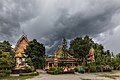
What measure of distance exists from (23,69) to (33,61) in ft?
11.9

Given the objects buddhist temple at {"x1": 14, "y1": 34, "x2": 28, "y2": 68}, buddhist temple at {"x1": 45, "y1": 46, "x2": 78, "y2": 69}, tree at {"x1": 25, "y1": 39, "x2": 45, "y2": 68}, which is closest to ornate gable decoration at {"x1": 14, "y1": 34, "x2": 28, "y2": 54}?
buddhist temple at {"x1": 14, "y1": 34, "x2": 28, "y2": 68}

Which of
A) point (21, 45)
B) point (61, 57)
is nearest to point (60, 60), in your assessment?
point (61, 57)

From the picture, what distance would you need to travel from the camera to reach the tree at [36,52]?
167 ft

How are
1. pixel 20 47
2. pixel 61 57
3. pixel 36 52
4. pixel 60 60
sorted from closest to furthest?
1. pixel 36 52
2. pixel 20 47
3. pixel 60 60
4. pixel 61 57

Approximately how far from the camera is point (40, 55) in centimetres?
5197

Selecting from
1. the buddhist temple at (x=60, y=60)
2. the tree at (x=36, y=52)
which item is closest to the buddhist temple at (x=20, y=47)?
the tree at (x=36, y=52)

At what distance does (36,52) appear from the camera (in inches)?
2012

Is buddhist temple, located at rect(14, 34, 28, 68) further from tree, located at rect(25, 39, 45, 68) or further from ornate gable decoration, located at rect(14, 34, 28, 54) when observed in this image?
tree, located at rect(25, 39, 45, 68)

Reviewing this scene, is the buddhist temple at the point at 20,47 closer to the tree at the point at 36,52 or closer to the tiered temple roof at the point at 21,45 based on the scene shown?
the tiered temple roof at the point at 21,45

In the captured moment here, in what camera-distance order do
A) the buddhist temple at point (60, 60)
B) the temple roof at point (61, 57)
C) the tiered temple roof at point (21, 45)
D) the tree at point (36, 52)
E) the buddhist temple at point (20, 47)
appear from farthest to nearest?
the temple roof at point (61, 57)
the buddhist temple at point (60, 60)
the tiered temple roof at point (21, 45)
the buddhist temple at point (20, 47)
the tree at point (36, 52)

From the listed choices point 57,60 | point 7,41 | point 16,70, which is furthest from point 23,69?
point 7,41

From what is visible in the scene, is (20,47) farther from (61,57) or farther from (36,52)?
(61,57)

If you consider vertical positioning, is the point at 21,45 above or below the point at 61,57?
above

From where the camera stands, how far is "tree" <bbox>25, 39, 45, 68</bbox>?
50.8 metres
